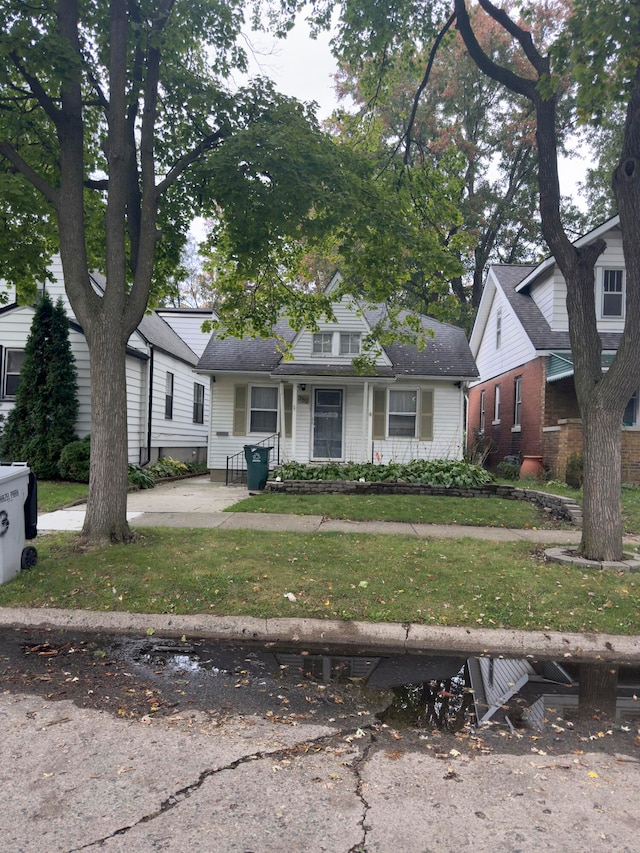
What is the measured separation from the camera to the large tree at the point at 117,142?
25.0ft

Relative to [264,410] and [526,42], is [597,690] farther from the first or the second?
[264,410]

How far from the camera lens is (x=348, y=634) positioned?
5.36 metres

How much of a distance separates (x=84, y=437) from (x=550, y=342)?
12775mm

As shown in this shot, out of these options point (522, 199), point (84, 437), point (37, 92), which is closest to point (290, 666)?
point (37, 92)

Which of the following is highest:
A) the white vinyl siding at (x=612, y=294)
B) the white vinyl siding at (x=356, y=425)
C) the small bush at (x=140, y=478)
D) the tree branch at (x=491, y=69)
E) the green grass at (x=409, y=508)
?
the tree branch at (x=491, y=69)

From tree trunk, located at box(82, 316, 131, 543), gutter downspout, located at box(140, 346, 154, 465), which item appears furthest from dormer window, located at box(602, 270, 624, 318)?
tree trunk, located at box(82, 316, 131, 543)

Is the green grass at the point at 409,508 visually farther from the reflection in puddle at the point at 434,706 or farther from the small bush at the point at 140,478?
the reflection in puddle at the point at 434,706

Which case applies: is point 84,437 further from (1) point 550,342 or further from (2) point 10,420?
(1) point 550,342

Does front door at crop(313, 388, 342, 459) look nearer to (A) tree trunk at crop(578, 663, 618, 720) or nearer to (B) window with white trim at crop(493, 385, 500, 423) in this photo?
(B) window with white trim at crop(493, 385, 500, 423)

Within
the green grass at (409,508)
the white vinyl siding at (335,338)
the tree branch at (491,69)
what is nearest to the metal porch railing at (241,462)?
the white vinyl siding at (335,338)

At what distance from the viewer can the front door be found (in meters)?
17.3

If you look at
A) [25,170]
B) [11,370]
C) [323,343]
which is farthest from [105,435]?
[323,343]

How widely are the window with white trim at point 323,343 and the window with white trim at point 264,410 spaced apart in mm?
1746

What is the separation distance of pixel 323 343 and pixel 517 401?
7.24 metres
